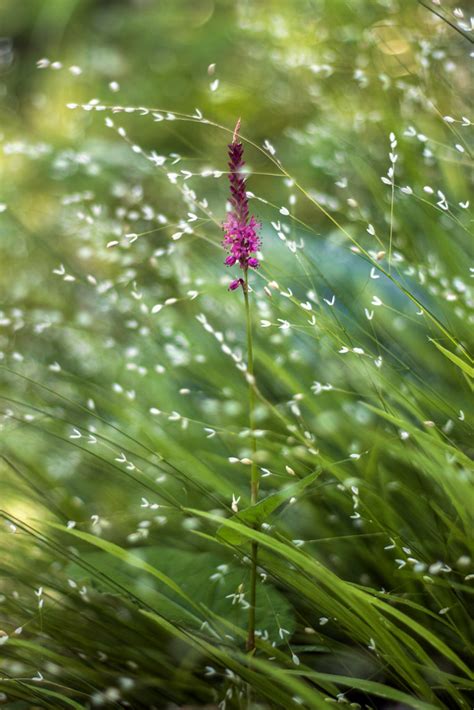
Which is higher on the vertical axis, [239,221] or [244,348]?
[239,221]

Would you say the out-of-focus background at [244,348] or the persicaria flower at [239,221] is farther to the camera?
the out-of-focus background at [244,348]

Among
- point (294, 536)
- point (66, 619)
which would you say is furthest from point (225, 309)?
point (66, 619)

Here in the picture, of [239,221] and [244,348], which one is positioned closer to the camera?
[239,221]

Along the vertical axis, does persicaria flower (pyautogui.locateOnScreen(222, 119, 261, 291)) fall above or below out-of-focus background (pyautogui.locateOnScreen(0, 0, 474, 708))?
above

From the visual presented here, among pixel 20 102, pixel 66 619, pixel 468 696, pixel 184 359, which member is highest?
pixel 468 696

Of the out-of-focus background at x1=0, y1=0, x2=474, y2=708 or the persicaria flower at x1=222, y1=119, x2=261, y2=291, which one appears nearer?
the persicaria flower at x1=222, y1=119, x2=261, y2=291

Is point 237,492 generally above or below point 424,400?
below

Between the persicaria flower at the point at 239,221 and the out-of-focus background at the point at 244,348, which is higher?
the persicaria flower at the point at 239,221

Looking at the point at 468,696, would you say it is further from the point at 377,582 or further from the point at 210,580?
the point at 210,580
